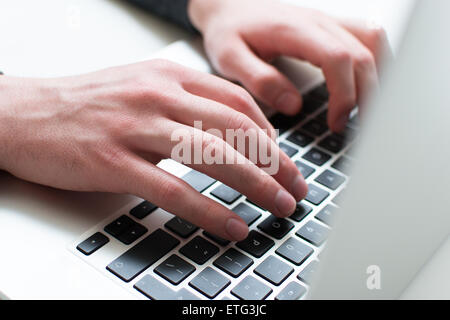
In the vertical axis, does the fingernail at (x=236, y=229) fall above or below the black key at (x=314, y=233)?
below

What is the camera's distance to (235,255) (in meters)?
0.45

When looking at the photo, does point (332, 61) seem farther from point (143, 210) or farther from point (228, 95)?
point (143, 210)

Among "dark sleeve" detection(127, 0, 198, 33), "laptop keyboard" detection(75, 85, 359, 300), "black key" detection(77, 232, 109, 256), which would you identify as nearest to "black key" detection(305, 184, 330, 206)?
"laptop keyboard" detection(75, 85, 359, 300)

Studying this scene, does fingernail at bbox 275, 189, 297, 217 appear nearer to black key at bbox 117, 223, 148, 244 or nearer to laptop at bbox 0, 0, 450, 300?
laptop at bbox 0, 0, 450, 300

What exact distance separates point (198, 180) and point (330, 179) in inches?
5.9

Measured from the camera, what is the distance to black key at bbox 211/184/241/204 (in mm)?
509

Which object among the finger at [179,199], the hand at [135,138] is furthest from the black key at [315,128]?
the finger at [179,199]

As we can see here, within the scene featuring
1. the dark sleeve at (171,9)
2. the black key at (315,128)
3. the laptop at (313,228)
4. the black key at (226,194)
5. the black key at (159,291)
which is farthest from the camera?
the dark sleeve at (171,9)

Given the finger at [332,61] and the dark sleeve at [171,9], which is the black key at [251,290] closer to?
the finger at [332,61]

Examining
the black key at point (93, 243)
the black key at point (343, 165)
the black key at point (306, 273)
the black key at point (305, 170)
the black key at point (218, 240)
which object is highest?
the black key at point (343, 165)

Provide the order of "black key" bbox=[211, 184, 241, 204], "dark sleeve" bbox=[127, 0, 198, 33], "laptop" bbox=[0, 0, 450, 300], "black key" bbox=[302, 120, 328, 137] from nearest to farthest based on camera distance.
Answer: "laptop" bbox=[0, 0, 450, 300] < "black key" bbox=[211, 184, 241, 204] < "black key" bbox=[302, 120, 328, 137] < "dark sleeve" bbox=[127, 0, 198, 33]

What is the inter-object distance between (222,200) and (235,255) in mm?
77

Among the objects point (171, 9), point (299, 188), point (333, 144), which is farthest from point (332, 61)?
point (171, 9)

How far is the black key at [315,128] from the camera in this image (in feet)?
2.05
